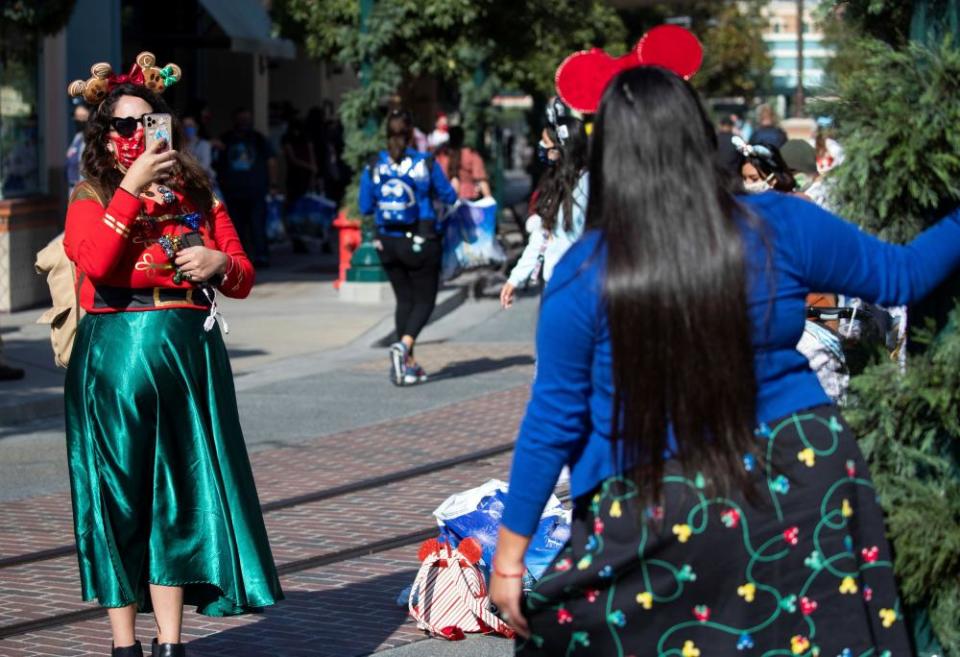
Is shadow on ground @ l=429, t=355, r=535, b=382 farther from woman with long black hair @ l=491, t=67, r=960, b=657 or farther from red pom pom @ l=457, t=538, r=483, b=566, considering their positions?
woman with long black hair @ l=491, t=67, r=960, b=657

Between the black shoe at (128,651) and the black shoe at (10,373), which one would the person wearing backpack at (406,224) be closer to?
the black shoe at (10,373)

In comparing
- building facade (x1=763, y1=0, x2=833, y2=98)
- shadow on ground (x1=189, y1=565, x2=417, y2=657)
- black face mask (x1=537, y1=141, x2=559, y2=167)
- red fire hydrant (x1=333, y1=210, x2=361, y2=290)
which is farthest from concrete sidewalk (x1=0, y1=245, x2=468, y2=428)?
shadow on ground (x1=189, y1=565, x2=417, y2=657)

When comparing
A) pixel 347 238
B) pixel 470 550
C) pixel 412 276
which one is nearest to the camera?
pixel 470 550

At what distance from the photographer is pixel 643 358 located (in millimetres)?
2908

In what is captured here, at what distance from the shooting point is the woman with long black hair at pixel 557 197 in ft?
23.0

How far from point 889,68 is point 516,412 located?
731 cm

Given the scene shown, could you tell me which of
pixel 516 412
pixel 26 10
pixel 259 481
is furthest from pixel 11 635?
pixel 26 10

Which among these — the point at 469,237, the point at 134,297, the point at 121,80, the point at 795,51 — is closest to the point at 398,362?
the point at 469,237

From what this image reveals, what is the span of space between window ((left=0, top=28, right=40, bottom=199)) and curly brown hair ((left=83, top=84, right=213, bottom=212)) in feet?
35.7

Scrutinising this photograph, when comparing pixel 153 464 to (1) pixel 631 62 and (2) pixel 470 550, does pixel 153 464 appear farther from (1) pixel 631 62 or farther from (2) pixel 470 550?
(1) pixel 631 62

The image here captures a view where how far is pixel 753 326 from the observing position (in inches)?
116

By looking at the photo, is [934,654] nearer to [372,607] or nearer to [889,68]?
[889,68]

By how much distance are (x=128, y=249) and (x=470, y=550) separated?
1.90m

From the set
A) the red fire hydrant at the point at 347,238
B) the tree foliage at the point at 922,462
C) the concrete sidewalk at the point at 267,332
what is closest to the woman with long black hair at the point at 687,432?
the tree foliage at the point at 922,462
